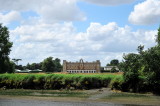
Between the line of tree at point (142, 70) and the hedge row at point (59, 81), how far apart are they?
131cm

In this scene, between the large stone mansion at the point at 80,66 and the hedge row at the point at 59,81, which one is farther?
the large stone mansion at the point at 80,66

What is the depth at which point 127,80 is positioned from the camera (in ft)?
110

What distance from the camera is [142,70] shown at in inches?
1324

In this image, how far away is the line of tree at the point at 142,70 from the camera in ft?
104

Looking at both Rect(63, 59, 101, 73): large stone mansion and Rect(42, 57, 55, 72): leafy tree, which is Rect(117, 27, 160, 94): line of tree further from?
Rect(42, 57, 55, 72): leafy tree

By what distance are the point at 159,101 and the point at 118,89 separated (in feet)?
25.9

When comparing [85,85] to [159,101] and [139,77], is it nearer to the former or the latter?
[139,77]

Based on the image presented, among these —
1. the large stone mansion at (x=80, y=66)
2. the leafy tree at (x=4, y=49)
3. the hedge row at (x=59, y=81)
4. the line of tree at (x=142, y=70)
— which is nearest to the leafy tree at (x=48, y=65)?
the large stone mansion at (x=80, y=66)

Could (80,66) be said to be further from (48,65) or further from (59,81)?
(59,81)

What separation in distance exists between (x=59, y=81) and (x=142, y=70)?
1125 centimetres

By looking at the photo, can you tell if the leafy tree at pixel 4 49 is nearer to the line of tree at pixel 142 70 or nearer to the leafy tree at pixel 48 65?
the line of tree at pixel 142 70

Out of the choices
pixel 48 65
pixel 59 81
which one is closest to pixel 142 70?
pixel 59 81

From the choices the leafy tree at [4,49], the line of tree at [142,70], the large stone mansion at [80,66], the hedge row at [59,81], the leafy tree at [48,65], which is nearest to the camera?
the line of tree at [142,70]

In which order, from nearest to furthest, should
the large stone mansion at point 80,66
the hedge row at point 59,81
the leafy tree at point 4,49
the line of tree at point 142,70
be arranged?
1. the line of tree at point 142,70
2. the hedge row at point 59,81
3. the leafy tree at point 4,49
4. the large stone mansion at point 80,66
